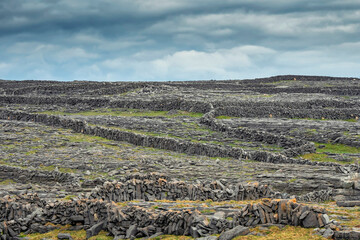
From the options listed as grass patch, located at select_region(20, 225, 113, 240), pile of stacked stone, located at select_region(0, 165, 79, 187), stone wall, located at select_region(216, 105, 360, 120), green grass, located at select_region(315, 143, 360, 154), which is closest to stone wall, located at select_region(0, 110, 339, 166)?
green grass, located at select_region(315, 143, 360, 154)

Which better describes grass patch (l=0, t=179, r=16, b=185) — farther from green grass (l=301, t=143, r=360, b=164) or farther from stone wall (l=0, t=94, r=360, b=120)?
stone wall (l=0, t=94, r=360, b=120)

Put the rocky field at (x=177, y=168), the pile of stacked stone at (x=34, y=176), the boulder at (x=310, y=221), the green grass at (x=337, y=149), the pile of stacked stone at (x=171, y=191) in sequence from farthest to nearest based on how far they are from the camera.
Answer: the green grass at (x=337, y=149), the pile of stacked stone at (x=34, y=176), the pile of stacked stone at (x=171, y=191), the rocky field at (x=177, y=168), the boulder at (x=310, y=221)

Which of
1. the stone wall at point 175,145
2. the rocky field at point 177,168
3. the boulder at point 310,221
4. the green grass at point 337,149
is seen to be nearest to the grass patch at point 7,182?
the rocky field at point 177,168

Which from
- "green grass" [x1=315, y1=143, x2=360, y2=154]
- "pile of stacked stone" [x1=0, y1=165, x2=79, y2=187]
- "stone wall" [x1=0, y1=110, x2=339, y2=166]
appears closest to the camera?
"pile of stacked stone" [x1=0, y1=165, x2=79, y2=187]

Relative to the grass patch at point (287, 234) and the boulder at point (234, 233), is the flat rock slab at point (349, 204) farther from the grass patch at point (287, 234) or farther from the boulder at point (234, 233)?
the boulder at point (234, 233)

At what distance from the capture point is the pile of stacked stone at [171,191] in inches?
990

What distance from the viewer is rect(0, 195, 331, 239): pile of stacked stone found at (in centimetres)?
1795

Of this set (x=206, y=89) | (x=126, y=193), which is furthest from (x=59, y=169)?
(x=206, y=89)

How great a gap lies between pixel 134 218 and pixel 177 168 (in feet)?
51.0

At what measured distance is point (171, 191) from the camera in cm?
2627

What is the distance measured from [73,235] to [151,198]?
200 inches

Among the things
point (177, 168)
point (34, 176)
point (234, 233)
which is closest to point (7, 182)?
point (34, 176)

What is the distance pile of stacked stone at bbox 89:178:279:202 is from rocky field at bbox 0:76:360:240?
0.05 m

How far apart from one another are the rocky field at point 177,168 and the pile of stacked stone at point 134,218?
0.04 metres
